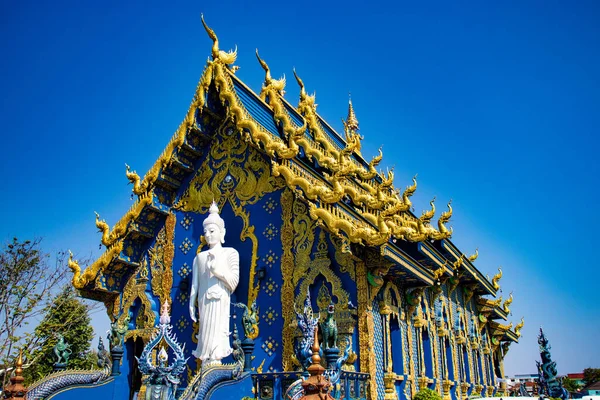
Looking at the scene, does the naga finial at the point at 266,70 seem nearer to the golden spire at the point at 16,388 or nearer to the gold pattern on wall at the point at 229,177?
the gold pattern on wall at the point at 229,177

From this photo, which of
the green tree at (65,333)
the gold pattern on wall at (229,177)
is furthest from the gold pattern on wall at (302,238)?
the green tree at (65,333)

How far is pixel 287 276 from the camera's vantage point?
10.7 metres

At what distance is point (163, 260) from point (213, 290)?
6.87 ft

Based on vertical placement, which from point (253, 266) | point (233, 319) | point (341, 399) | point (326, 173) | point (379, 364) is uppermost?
point (326, 173)

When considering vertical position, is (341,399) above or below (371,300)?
below

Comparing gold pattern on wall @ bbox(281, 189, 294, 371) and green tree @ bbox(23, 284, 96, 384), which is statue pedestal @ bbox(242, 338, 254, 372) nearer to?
gold pattern on wall @ bbox(281, 189, 294, 371)

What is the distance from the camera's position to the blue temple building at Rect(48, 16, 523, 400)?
32.1ft

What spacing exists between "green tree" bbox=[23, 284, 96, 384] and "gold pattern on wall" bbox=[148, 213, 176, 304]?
525 centimetres

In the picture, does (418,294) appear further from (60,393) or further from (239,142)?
(60,393)

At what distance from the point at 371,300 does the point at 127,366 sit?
214 inches

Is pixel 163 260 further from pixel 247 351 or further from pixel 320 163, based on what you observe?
pixel 320 163

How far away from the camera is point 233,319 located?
11094 mm

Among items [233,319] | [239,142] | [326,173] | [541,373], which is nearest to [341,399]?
[233,319]

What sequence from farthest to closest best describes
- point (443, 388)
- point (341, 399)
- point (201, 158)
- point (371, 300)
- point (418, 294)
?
point (443, 388), point (201, 158), point (418, 294), point (371, 300), point (341, 399)
